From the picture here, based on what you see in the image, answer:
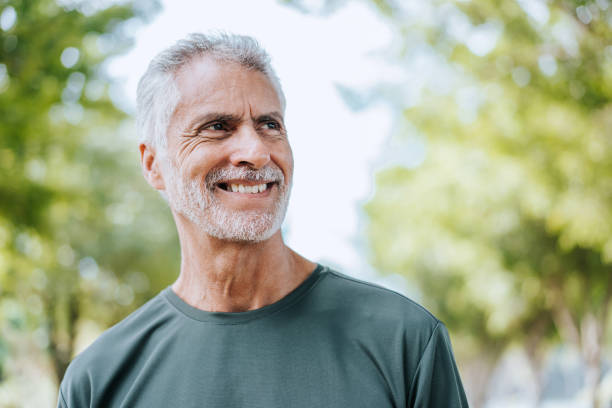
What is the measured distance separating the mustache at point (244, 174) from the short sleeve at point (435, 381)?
2.26ft

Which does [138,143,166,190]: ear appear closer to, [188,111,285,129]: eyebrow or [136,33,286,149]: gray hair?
[136,33,286,149]: gray hair

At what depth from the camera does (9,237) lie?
8.59m

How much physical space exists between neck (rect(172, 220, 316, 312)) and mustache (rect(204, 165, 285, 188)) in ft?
0.65

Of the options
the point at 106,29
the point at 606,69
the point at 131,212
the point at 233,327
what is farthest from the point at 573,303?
the point at 233,327

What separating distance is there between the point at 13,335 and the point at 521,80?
1596 cm

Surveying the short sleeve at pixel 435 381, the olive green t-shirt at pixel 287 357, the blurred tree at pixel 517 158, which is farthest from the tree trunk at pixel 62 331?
the short sleeve at pixel 435 381

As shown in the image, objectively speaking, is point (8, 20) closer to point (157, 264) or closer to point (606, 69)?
point (606, 69)

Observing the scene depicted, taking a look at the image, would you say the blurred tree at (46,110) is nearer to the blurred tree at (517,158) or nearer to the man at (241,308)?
the blurred tree at (517,158)

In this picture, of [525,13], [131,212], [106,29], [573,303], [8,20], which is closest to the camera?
[8,20]

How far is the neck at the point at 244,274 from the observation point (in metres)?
2.16

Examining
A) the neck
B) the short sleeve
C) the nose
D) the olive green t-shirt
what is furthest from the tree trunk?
the short sleeve

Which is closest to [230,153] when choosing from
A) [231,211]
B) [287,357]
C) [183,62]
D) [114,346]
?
[231,211]

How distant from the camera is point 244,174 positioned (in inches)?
80.7

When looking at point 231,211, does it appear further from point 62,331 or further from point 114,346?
point 62,331
